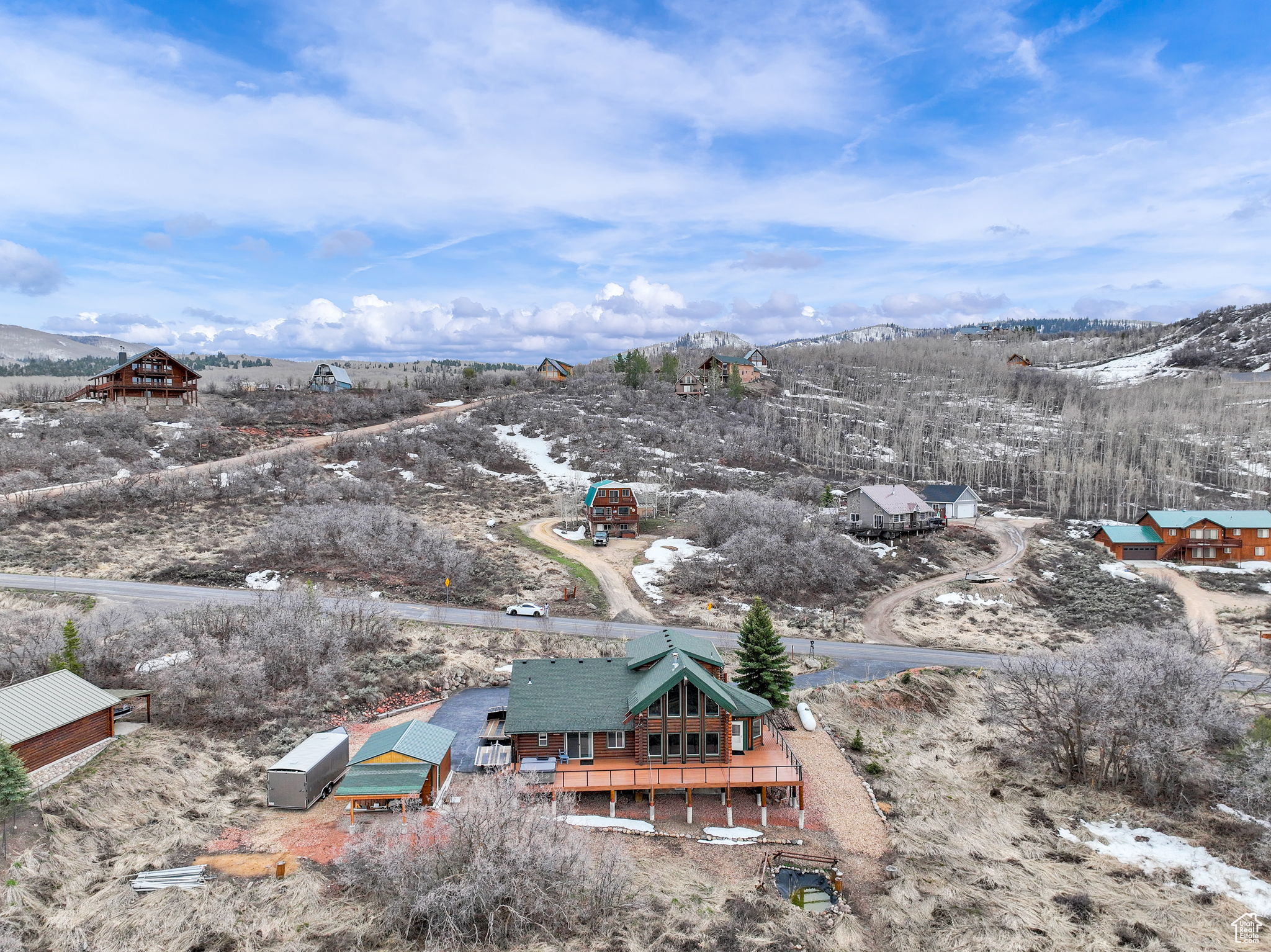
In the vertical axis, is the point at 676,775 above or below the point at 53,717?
below

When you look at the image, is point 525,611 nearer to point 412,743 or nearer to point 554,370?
point 412,743

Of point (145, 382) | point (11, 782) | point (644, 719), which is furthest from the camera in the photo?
point (145, 382)

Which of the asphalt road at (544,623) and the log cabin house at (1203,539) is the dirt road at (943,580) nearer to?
the asphalt road at (544,623)

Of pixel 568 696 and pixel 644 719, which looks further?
pixel 568 696

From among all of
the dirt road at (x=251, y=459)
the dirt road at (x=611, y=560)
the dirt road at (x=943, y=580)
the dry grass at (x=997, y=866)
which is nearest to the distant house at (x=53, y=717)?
the dirt road at (x=611, y=560)

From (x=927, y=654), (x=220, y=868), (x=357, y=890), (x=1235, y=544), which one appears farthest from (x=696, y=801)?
(x=1235, y=544)

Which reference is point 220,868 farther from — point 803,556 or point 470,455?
point 470,455

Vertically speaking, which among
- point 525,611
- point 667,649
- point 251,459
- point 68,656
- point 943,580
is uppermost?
point 251,459

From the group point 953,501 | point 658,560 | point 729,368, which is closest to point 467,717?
point 658,560
